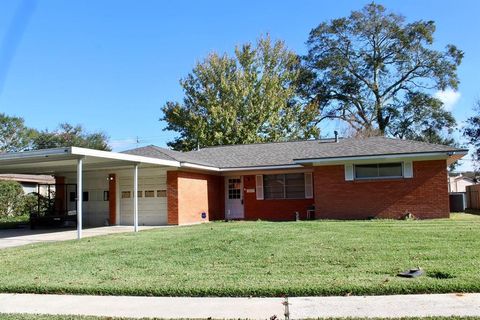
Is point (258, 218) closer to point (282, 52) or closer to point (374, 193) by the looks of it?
point (374, 193)

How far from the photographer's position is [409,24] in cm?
4269

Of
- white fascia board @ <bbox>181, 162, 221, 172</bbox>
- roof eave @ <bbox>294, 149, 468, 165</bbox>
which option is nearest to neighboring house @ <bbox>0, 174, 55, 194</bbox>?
white fascia board @ <bbox>181, 162, 221, 172</bbox>

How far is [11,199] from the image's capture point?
29.5 metres

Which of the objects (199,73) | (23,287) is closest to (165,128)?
(199,73)

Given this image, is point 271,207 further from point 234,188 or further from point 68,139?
point 68,139

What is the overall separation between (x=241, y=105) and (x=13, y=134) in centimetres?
3050

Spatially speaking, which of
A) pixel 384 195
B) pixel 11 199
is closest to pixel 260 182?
pixel 384 195

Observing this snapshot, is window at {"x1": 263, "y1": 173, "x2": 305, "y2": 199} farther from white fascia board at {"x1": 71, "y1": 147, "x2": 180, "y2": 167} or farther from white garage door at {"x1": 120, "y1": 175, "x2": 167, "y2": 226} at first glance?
white fascia board at {"x1": 71, "y1": 147, "x2": 180, "y2": 167}

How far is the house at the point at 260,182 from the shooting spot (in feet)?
62.7

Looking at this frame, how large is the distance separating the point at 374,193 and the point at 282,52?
2643 cm

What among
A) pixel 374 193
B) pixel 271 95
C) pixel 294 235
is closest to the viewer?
pixel 294 235

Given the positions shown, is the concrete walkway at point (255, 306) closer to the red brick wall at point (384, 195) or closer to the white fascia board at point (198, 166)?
the white fascia board at point (198, 166)

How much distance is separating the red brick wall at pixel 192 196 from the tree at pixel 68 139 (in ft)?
111

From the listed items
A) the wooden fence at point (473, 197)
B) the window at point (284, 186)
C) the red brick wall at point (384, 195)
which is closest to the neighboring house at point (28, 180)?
the window at point (284, 186)
